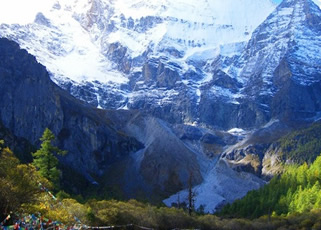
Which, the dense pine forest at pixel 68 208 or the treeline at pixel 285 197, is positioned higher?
the dense pine forest at pixel 68 208

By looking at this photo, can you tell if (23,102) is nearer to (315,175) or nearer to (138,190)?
(138,190)

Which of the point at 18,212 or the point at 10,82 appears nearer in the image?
the point at 18,212

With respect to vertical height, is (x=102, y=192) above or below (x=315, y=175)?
below

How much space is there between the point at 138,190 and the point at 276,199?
66720mm

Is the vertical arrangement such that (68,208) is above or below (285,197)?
above

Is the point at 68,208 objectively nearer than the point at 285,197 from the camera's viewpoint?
Yes

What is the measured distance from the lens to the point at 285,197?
130 m

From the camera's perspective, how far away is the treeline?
380ft

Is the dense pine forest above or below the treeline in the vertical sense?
above

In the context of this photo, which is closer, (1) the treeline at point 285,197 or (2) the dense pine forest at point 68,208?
(2) the dense pine forest at point 68,208

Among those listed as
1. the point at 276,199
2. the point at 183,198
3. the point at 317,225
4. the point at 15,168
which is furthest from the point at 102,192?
the point at 15,168

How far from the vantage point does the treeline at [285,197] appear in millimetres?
115750

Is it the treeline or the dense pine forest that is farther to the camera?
the treeline

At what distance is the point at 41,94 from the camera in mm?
194625
